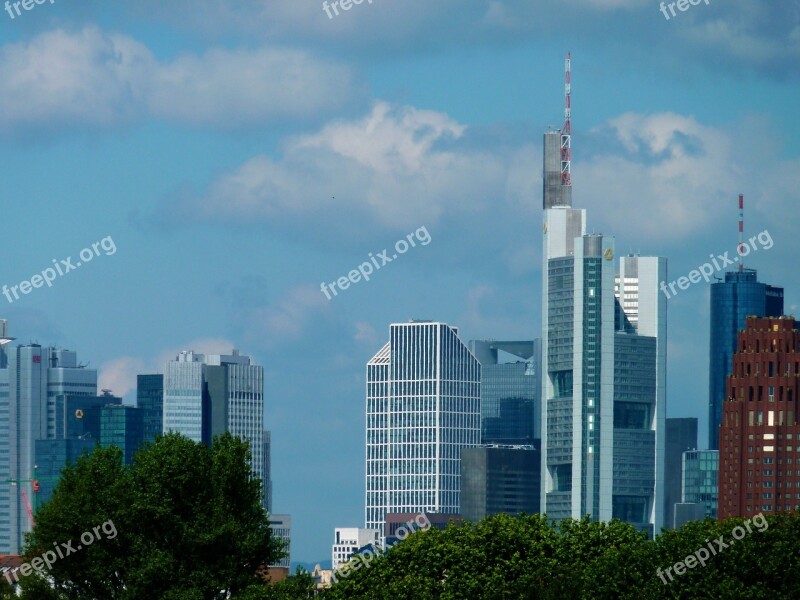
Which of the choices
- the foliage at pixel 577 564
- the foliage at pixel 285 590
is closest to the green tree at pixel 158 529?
the foliage at pixel 285 590

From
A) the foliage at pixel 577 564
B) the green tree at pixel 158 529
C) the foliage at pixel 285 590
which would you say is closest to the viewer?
the foliage at pixel 577 564

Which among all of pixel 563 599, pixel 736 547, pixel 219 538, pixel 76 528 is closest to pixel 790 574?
pixel 736 547

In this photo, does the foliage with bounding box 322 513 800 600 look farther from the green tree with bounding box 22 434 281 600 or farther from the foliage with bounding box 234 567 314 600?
the green tree with bounding box 22 434 281 600

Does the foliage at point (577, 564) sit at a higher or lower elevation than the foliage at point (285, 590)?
higher

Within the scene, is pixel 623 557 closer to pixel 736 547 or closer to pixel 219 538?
pixel 736 547

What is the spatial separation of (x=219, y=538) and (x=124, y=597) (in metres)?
5.08

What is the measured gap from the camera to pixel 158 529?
87.2 metres

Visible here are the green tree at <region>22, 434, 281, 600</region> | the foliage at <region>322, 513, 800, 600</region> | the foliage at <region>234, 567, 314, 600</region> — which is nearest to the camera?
the foliage at <region>322, 513, 800, 600</region>

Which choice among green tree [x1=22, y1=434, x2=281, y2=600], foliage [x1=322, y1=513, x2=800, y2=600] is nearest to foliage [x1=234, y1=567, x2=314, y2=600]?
foliage [x1=322, y1=513, x2=800, y2=600]

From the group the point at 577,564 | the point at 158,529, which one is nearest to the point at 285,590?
the point at 158,529

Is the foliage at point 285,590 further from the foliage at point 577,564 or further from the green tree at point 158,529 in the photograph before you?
the green tree at point 158,529

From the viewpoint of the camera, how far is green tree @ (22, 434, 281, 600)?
282 feet

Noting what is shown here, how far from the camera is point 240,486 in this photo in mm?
90625

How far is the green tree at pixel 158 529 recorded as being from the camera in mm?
85938
